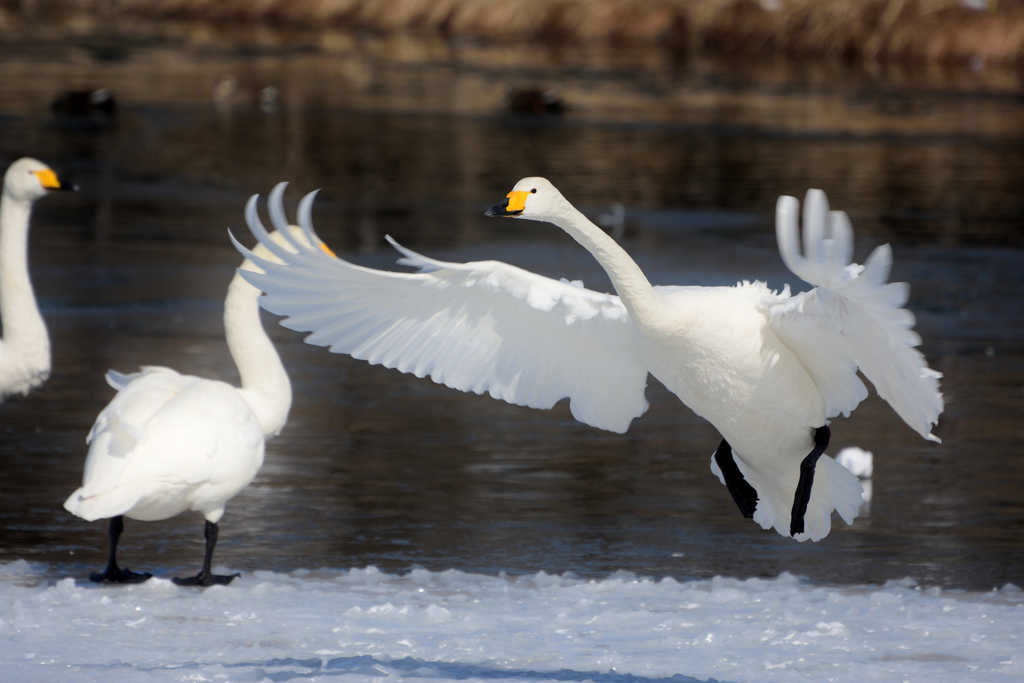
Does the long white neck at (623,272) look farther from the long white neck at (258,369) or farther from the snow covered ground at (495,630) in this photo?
the long white neck at (258,369)

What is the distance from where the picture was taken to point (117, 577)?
5.89 m

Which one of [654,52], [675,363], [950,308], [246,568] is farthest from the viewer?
[654,52]

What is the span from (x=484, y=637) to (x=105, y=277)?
827cm

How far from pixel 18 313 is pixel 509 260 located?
21.1 ft

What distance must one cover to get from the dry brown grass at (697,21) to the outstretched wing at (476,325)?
3297 centimetres

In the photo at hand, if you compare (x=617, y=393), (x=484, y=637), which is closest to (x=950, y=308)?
(x=617, y=393)

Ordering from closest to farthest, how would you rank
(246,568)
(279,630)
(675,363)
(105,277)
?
(675,363) < (279,630) < (246,568) < (105,277)

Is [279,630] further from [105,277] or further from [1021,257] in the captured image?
[1021,257]

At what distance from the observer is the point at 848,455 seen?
7.45 m

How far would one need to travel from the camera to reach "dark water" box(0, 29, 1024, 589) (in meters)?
6.72

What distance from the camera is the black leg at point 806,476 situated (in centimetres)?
544

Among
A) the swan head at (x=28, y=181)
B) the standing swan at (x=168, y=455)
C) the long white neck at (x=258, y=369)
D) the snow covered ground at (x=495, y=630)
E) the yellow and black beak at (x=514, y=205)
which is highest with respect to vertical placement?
the swan head at (x=28, y=181)

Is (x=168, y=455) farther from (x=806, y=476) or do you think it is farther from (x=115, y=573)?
(x=806, y=476)

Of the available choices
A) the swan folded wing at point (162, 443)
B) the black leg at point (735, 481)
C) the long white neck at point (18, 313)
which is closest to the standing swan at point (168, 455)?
the swan folded wing at point (162, 443)
